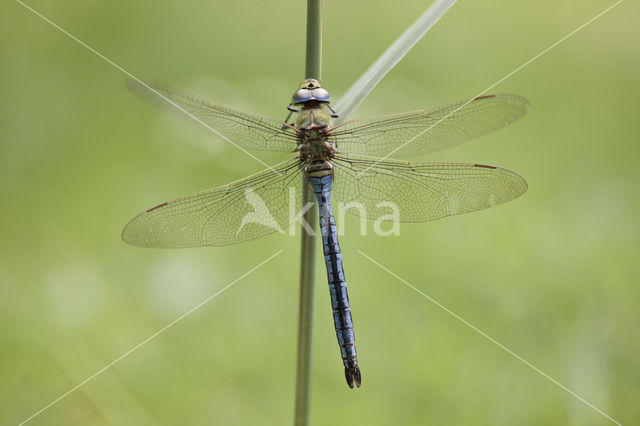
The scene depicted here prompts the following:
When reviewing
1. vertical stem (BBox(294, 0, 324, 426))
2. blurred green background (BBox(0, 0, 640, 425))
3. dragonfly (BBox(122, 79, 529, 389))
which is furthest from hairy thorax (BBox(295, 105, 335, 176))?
blurred green background (BBox(0, 0, 640, 425))

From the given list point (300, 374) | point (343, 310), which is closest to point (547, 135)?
point (343, 310)

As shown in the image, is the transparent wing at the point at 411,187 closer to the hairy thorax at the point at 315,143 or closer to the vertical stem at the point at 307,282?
the hairy thorax at the point at 315,143

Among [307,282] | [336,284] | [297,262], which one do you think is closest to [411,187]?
[336,284]

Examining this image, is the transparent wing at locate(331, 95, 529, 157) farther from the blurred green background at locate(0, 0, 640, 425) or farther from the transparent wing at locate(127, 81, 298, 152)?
the blurred green background at locate(0, 0, 640, 425)

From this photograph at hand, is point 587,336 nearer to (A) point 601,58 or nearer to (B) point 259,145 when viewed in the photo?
(B) point 259,145

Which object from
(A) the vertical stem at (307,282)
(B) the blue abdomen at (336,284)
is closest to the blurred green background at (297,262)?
(B) the blue abdomen at (336,284)

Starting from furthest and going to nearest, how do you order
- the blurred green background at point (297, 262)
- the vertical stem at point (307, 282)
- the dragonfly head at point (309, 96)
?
1. the blurred green background at point (297, 262)
2. the dragonfly head at point (309, 96)
3. the vertical stem at point (307, 282)

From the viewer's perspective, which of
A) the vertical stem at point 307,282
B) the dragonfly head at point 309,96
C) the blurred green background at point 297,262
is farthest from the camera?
the blurred green background at point 297,262
